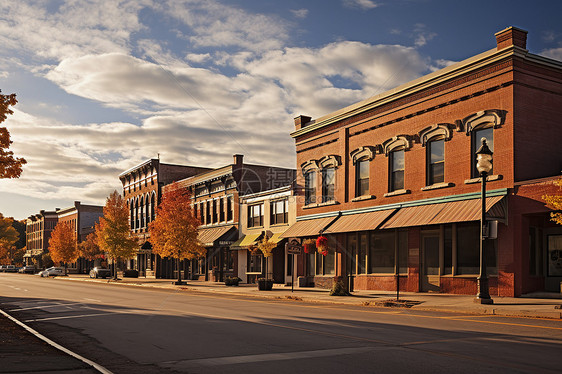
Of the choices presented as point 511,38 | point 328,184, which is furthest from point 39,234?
point 511,38

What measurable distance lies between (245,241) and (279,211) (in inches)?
192

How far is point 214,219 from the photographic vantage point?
5506 cm

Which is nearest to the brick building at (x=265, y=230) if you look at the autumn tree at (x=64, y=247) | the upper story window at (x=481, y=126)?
the upper story window at (x=481, y=126)

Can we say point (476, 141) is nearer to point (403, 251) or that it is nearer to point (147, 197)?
point (403, 251)

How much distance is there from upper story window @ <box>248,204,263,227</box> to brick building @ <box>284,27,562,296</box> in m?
10.6

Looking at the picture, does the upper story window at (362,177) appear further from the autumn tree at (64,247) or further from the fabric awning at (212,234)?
the autumn tree at (64,247)

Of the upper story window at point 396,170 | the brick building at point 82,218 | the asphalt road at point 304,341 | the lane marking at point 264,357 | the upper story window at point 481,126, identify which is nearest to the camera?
the asphalt road at point 304,341

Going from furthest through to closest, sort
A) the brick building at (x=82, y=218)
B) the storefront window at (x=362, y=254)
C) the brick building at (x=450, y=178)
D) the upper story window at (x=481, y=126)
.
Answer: the brick building at (x=82, y=218)
the storefront window at (x=362, y=254)
the upper story window at (x=481, y=126)
the brick building at (x=450, y=178)

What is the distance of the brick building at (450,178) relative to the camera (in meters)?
24.8

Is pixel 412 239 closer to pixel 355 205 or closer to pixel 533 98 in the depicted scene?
pixel 355 205

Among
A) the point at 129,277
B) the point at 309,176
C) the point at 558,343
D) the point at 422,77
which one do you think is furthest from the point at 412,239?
the point at 129,277

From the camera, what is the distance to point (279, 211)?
44.0 meters

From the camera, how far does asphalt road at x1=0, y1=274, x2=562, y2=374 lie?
950cm

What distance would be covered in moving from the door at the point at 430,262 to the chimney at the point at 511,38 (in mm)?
9049
